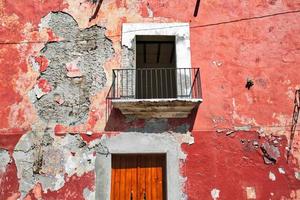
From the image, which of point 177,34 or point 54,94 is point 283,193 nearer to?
point 177,34

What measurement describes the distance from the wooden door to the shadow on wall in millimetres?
504

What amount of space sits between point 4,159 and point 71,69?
2175 mm

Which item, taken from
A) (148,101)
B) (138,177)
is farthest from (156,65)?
(138,177)

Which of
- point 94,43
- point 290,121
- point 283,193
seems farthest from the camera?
point 94,43

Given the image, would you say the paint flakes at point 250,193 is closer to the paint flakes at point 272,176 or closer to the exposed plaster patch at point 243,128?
the paint flakes at point 272,176

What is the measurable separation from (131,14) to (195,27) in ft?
4.57

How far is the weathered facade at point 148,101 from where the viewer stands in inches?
267

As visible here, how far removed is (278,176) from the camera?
267 inches

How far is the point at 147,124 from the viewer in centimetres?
709

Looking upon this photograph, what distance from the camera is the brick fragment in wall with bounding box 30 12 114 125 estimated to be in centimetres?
720

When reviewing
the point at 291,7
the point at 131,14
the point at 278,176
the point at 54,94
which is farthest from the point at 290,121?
the point at 54,94

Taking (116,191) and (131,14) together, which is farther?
(131,14)

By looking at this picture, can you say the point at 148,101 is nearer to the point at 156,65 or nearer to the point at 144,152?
the point at 144,152

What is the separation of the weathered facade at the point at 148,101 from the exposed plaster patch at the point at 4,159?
0.02 meters
